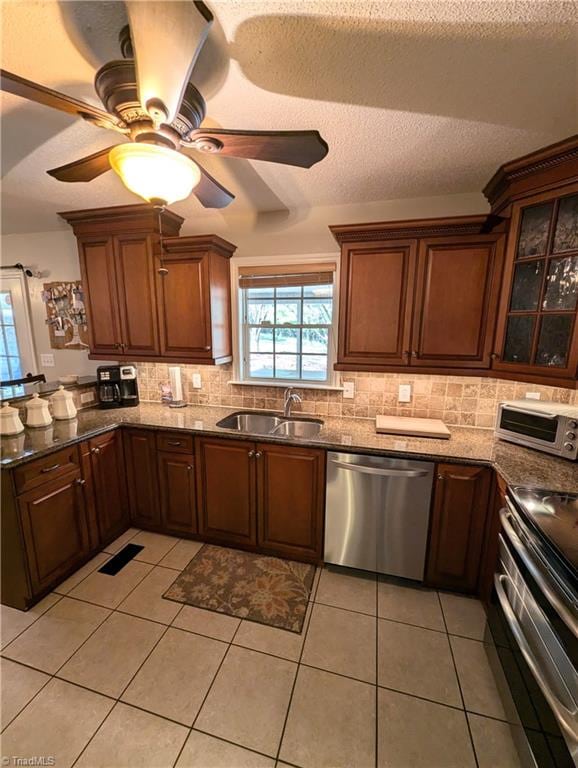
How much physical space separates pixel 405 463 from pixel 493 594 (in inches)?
28.2

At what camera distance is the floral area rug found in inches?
73.1

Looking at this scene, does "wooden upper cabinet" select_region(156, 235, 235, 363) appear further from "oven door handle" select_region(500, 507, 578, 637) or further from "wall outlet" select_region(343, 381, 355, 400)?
"oven door handle" select_region(500, 507, 578, 637)

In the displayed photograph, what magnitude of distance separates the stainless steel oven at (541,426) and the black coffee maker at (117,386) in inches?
111

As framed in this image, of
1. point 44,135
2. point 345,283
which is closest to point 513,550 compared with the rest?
point 345,283

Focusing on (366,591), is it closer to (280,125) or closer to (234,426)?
(234,426)

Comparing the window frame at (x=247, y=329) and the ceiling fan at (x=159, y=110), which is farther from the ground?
the ceiling fan at (x=159, y=110)

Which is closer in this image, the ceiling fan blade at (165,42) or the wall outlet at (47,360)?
the ceiling fan blade at (165,42)

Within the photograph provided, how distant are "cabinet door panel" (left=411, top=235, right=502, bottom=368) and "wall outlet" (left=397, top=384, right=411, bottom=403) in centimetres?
34

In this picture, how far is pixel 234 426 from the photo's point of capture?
101 inches

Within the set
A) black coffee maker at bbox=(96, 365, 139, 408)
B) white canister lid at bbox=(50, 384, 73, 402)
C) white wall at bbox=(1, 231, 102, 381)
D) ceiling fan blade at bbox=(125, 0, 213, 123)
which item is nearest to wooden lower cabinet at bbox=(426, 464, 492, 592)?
ceiling fan blade at bbox=(125, 0, 213, 123)

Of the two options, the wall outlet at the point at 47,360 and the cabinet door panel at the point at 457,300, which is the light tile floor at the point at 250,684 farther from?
the wall outlet at the point at 47,360

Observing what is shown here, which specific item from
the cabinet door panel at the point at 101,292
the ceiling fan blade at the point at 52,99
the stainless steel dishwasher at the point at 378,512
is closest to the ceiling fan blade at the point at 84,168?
the ceiling fan blade at the point at 52,99

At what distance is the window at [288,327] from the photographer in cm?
255

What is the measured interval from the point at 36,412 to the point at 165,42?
7.38 ft
